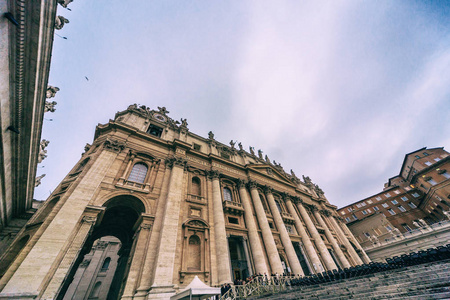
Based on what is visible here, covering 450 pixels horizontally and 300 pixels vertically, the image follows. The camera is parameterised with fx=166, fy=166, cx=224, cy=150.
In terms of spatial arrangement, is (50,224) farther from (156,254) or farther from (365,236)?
(365,236)

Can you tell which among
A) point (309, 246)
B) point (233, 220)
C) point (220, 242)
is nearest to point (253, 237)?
point (233, 220)

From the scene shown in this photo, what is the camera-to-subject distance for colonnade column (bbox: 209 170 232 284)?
12.6 metres

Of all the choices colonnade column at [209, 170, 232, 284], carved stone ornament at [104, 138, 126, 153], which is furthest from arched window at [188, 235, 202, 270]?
carved stone ornament at [104, 138, 126, 153]

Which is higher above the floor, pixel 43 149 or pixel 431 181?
pixel 43 149

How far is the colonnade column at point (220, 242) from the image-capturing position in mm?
12586

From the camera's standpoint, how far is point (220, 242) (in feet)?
46.4

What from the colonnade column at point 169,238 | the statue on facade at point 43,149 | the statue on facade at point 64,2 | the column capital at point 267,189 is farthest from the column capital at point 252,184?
the statue on facade at point 43,149

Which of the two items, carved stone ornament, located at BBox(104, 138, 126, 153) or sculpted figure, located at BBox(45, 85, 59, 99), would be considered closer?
sculpted figure, located at BBox(45, 85, 59, 99)

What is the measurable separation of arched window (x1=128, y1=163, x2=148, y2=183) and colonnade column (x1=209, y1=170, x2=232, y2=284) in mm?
7220

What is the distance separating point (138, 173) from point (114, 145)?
11.0 ft

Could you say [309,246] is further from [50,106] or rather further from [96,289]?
[96,289]

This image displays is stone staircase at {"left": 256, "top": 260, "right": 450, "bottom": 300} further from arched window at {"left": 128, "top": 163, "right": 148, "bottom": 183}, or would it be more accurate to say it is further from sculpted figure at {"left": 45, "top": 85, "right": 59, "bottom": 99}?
sculpted figure at {"left": 45, "top": 85, "right": 59, "bottom": 99}

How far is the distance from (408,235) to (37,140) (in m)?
45.1

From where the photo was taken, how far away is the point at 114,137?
16219 millimetres
